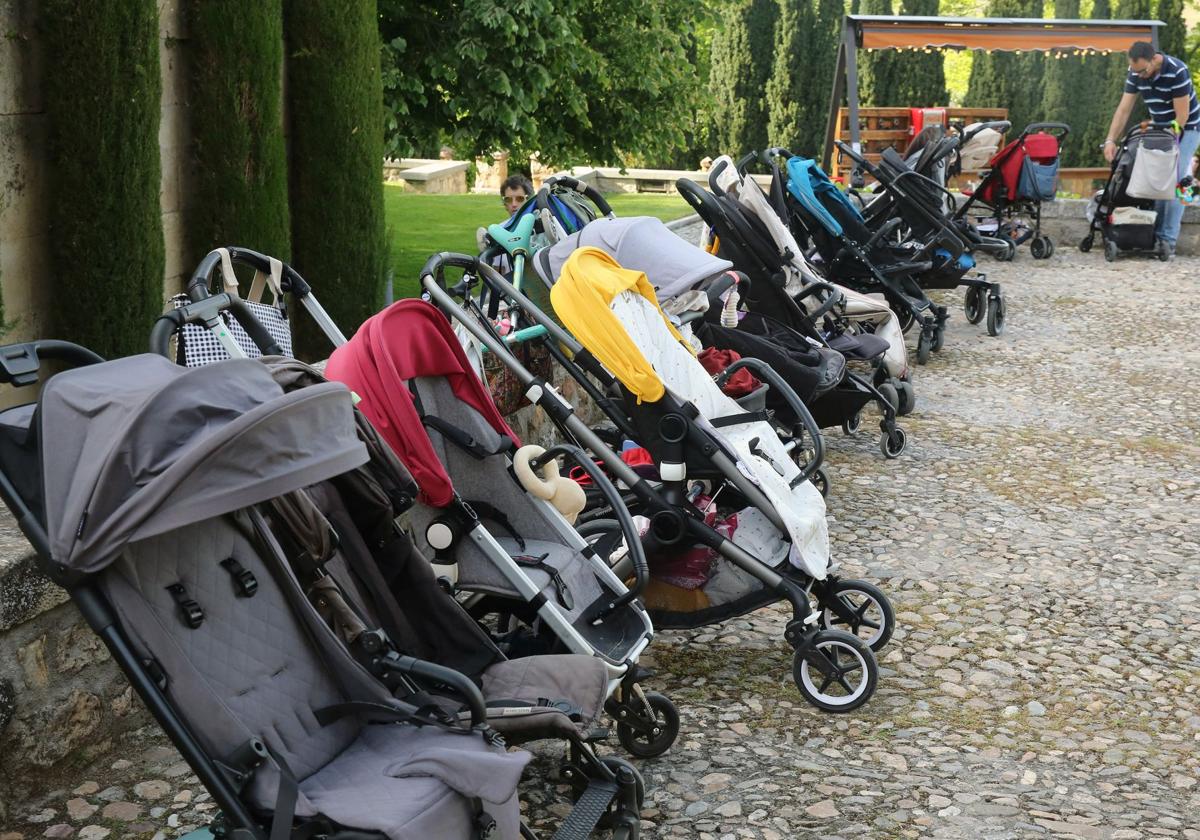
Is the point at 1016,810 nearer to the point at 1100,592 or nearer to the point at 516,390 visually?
the point at 1100,592

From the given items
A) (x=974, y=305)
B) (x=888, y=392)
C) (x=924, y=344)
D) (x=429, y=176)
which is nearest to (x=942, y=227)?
(x=924, y=344)

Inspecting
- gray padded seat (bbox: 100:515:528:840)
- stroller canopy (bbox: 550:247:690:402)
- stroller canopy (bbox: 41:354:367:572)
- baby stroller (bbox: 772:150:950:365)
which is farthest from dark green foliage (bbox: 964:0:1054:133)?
stroller canopy (bbox: 41:354:367:572)

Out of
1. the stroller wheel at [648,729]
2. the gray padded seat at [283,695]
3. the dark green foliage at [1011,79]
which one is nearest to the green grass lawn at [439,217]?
the stroller wheel at [648,729]

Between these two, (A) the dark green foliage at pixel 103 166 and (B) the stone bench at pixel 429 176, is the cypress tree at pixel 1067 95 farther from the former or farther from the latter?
(A) the dark green foliage at pixel 103 166

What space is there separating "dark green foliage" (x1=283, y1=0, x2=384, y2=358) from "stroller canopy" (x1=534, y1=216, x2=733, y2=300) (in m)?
1.78

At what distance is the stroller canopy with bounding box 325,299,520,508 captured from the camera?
11.1 ft

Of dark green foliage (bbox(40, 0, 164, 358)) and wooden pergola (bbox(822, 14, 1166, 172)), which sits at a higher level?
wooden pergola (bbox(822, 14, 1166, 172))

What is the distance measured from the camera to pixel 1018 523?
5.84m

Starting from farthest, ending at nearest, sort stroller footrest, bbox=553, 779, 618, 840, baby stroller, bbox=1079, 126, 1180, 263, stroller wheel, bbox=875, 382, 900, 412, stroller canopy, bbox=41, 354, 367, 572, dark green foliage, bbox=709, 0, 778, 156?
dark green foliage, bbox=709, 0, 778, 156 → baby stroller, bbox=1079, 126, 1180, 263 → stroller wheel, bbox=875, 382, 900, 412 → stroller footrest, bbox=553, 779, 618, 840 → stroller canopy, bbox=41, 354, 367, 572

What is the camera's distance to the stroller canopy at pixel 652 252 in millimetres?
5105

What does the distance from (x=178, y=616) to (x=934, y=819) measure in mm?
1982

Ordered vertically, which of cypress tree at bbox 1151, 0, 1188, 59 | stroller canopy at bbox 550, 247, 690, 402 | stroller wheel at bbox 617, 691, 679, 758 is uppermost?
cypress tree at bbox 1151, 0, 1188, 59

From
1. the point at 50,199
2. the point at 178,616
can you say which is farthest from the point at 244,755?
the point at 50,199

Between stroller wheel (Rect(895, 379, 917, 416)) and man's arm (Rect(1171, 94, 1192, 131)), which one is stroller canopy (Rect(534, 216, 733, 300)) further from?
man's arm (Rect(1171, 94, 1192, 131))
